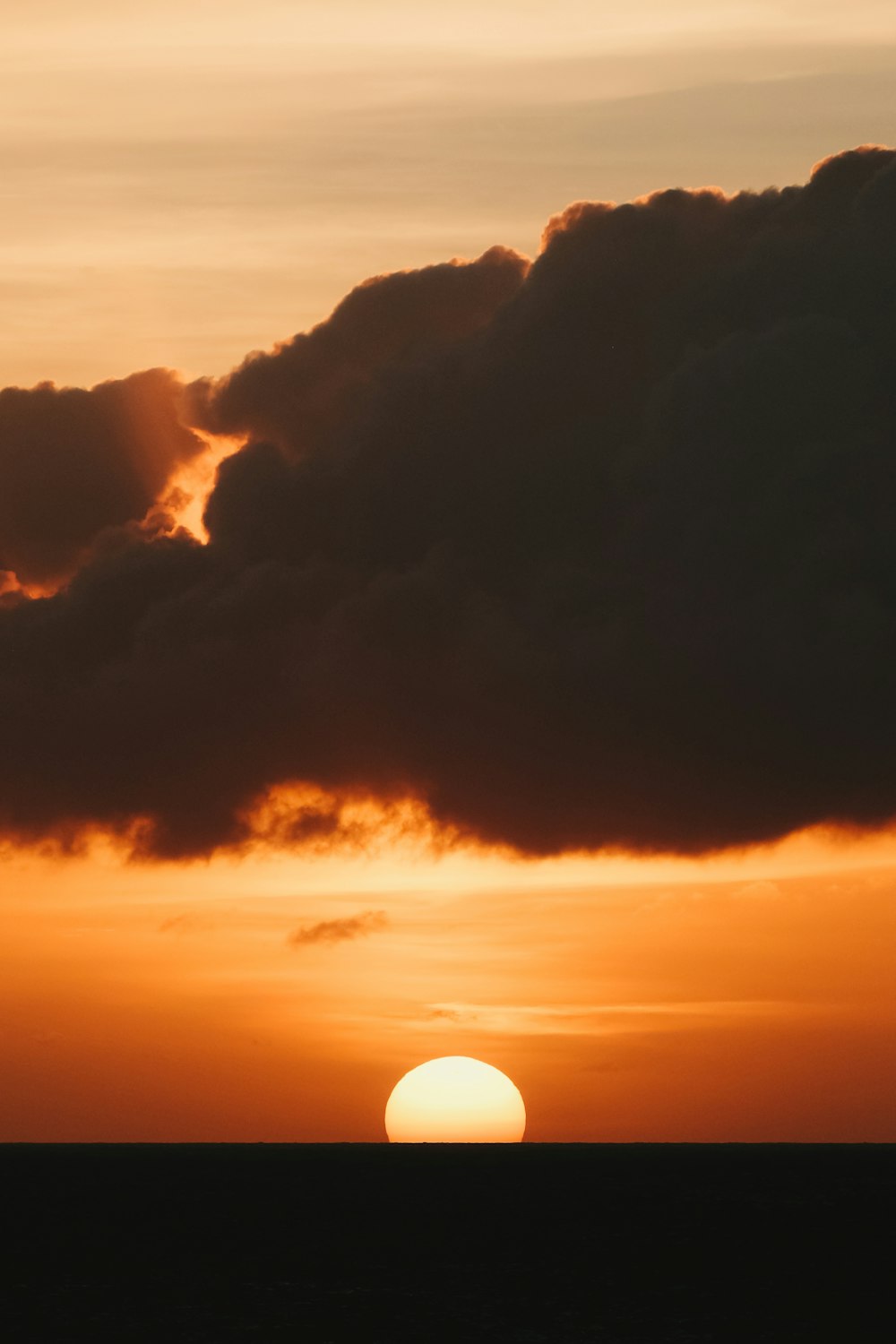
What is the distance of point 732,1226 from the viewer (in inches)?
7648

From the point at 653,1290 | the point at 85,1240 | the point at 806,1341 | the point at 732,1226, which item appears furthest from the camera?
the point at 732,1226

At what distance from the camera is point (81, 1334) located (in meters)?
106

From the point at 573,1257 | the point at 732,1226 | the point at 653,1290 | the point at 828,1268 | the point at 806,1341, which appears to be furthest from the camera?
the point at 732,1226

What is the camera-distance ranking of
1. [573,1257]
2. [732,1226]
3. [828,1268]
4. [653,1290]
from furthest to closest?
[732,1226], [573,1257], [828,1268], [653,1290]

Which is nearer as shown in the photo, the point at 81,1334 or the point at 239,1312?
the point at 81,1334

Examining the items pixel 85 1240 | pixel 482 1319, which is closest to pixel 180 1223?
pixel 85 1240

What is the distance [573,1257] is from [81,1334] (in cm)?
6176

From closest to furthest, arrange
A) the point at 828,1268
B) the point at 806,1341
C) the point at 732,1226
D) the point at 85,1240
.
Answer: the point at 806,1341 → the point at 828,1268 → the point at 85,1240 → the point at 732,1226

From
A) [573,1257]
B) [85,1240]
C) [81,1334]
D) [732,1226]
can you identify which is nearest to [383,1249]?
[573,1257]

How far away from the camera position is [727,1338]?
10619cm

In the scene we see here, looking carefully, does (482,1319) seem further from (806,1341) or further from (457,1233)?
(457,1233)

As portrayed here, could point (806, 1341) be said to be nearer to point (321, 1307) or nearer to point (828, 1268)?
point (321, 1307)

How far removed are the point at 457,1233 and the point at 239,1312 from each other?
73.1 metres

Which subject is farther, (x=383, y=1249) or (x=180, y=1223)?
(x=180, y=1223)
